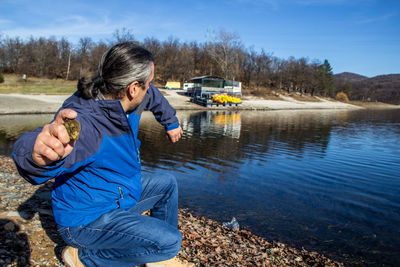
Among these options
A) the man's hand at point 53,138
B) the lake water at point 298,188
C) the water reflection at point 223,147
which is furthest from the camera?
the water reflection at point 223,147

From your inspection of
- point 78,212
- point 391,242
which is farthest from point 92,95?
point 391,242

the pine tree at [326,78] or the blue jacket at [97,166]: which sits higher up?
the pine tree at [326,78]

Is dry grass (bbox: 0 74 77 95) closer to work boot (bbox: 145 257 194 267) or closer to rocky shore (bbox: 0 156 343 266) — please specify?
rocky shore (bbox: 0 156 343 266)

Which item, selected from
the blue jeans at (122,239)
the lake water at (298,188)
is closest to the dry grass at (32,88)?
the lake water at (298,188)

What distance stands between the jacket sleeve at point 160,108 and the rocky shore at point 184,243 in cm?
171

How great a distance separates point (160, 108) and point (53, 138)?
6.65 feet

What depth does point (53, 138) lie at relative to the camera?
1606mm

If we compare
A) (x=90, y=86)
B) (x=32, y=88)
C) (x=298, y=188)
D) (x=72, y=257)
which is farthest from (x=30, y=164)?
(x=32, y=88)

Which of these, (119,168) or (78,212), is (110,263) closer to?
(78,212)

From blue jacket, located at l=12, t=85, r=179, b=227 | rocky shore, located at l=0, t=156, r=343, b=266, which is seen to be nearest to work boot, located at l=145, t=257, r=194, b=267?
rocky shore, located at l=0, t=156, r=343, b=266

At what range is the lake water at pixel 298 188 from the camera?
5410 mm

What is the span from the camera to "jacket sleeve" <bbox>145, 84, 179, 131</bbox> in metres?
3.48

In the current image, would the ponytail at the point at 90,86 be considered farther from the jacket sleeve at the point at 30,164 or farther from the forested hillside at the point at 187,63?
the forested hillside at the point at 187,63

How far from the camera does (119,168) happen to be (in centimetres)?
248
